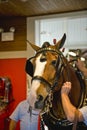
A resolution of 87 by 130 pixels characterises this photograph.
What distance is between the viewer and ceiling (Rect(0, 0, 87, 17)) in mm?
4105

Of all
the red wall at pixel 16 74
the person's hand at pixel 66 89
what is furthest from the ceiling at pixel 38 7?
the person's hand at pixel 66 89

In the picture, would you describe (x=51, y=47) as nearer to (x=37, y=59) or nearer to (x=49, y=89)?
(x=37, y=59)

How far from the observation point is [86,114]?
5.31 feet

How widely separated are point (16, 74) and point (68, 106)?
3413 millimetres

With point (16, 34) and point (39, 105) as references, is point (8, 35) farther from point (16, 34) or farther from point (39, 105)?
point (39, 105)

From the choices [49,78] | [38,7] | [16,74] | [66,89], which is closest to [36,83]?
[49,78]

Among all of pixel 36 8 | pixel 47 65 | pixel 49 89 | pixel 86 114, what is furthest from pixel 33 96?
pixel 36 8

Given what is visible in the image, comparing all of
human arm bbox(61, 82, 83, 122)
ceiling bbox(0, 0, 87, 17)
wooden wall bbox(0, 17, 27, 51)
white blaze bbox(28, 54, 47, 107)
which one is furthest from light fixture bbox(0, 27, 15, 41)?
human arm bbox(61, 82, 83, 122)

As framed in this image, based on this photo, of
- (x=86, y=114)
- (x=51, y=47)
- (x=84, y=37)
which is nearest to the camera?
(x=86, y=114)

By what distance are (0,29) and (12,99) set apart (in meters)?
1.34

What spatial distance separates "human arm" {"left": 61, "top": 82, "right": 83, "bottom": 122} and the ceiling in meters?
2.60

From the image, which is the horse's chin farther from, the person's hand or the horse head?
the person's hand

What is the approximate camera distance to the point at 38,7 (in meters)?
4.43

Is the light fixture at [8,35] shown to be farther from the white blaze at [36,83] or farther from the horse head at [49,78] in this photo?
the white blaze at [36,83]
